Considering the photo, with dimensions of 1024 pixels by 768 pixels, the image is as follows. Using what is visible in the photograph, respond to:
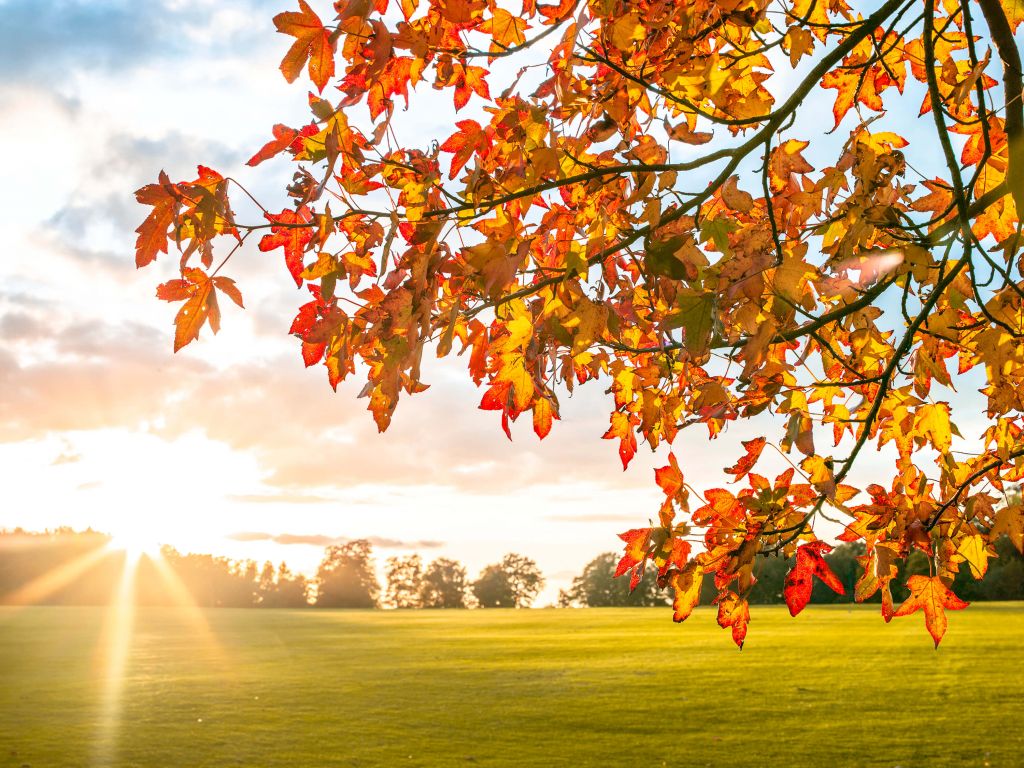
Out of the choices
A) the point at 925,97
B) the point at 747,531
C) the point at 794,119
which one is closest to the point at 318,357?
the point at 747,531

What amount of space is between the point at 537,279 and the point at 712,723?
9486mm

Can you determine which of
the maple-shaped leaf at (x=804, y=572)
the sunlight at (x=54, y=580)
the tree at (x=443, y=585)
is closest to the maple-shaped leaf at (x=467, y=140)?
the maple-shaped leaf at (x=804, y=572)

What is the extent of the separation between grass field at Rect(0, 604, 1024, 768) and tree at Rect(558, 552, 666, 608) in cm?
3405

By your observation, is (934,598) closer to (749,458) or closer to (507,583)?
(749,458)

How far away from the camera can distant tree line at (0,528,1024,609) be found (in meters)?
55.4

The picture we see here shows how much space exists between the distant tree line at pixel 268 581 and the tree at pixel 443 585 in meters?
0.08

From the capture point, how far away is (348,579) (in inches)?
2677

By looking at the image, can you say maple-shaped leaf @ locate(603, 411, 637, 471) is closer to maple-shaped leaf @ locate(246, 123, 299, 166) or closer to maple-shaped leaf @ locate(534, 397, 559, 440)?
maple-shaped leaf @ locate(534, 397, 559, 440)

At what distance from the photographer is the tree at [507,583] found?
2662 inches

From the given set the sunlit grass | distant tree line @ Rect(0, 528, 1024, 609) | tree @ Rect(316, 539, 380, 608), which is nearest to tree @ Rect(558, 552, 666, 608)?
distant tree line @ Rect(0, 528, 1024, 609)

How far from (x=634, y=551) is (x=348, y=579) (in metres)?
68.3

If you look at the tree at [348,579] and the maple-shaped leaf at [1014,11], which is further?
the tree at [348,579]

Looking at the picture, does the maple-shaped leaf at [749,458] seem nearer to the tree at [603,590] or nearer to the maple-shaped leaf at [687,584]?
the maple-shaped leaf at [687,584]

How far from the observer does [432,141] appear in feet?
7.91
